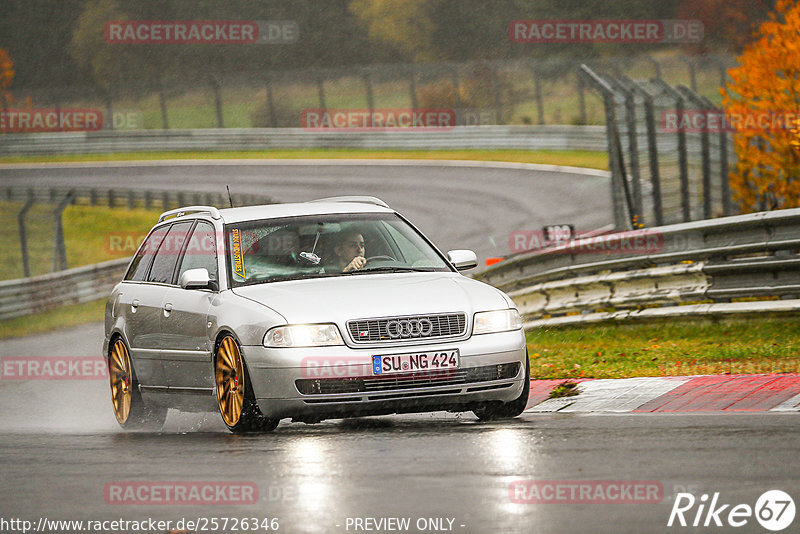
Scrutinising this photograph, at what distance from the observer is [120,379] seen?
11133mm

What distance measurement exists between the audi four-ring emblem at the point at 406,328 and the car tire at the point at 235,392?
0.94m

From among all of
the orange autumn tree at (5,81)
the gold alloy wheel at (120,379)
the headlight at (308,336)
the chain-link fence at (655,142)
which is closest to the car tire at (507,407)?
the headlight at (308,336)

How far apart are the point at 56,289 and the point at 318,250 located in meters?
19.4

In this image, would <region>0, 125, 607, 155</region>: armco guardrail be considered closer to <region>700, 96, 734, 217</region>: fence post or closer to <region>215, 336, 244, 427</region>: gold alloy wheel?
<region>700, 96, 734, 217</region>: fence post

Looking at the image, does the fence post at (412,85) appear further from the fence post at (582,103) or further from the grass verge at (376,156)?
the fence post at (582,103)

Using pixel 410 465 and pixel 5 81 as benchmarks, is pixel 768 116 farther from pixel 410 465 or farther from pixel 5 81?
Result: pixel 5 81

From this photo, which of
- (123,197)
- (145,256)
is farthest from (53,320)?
(145,256)

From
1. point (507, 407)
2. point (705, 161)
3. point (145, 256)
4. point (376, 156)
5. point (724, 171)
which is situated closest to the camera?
point (507, 407)

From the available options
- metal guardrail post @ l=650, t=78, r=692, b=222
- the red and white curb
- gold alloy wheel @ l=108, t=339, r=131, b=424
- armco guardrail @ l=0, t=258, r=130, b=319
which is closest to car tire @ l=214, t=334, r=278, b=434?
gold alloy wheel @ l=108, t=339, r=131, b=424

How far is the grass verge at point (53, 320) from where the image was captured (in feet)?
87.9

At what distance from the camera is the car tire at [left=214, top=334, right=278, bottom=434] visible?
29.2 feet

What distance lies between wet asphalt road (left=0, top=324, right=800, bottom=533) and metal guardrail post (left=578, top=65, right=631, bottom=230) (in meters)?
10.1

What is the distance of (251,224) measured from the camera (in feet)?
32.9

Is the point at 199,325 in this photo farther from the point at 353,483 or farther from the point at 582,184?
the point at 582,184
